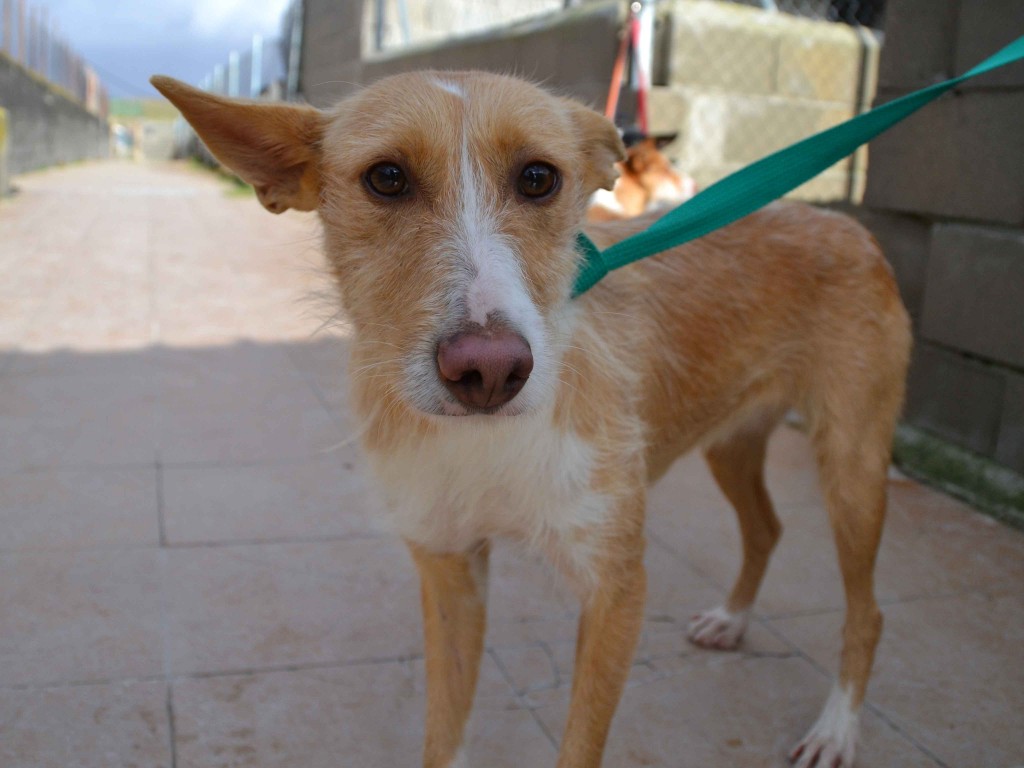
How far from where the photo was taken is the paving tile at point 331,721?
8.19ft

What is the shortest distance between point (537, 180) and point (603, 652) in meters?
1.10

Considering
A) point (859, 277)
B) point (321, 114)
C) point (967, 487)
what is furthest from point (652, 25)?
point (321, 114)

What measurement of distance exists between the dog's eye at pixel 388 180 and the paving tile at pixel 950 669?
2.11 metres

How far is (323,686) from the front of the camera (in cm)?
278

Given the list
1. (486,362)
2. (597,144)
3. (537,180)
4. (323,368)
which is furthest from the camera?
(323,368)

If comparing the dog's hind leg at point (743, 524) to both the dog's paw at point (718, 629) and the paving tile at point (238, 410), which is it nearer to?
the dog's paw at point (718, 629)

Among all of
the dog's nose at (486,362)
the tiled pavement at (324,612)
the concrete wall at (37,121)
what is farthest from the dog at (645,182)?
the concrete wall at (37,121)

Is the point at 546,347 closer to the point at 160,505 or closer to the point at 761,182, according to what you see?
the point at 761,182

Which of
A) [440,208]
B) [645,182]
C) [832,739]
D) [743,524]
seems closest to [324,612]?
[743,524]

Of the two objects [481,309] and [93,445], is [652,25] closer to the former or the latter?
[93,445]

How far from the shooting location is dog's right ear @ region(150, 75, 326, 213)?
6.72 ft

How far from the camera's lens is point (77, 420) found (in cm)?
489

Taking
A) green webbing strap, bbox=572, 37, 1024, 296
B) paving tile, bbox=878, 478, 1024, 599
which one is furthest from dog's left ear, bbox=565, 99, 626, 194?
paving tile, bbox=878, 478, 1024, 599

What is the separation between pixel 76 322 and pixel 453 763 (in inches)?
226
